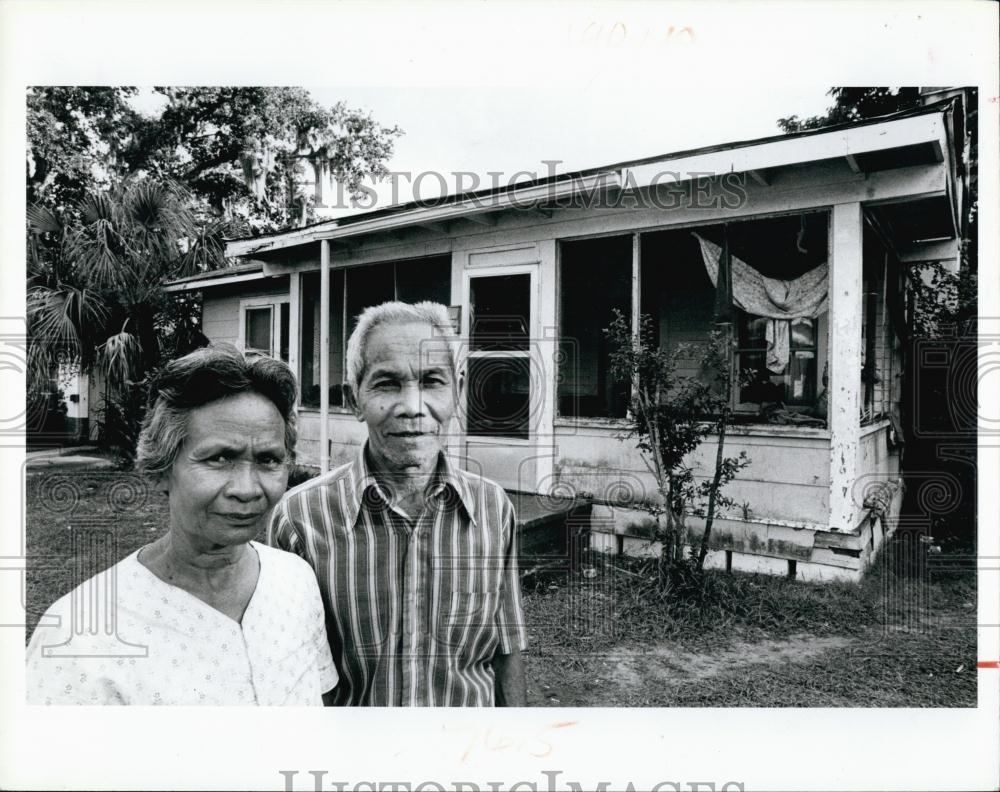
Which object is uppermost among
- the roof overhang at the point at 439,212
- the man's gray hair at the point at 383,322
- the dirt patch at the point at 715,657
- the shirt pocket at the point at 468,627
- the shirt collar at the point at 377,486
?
the roof overhang at the point at 439,212

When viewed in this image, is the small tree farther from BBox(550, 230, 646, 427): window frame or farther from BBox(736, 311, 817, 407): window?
BBox(736, 311, 817, 407): window

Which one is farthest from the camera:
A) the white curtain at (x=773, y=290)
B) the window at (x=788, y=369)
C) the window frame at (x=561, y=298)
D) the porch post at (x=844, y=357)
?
the window at (x=788, y=369)

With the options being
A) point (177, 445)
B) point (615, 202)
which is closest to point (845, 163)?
point (615, 202)

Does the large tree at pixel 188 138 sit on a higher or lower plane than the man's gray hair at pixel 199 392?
higher

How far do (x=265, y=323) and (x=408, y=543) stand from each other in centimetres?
112

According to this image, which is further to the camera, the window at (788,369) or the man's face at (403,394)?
the window at (788,369)

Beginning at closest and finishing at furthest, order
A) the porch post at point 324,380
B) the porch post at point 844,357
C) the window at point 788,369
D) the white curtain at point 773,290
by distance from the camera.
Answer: the porch post at point 324,380
the porch post at point 844,357
the white curtain at point 773,290
the window at point 788,369

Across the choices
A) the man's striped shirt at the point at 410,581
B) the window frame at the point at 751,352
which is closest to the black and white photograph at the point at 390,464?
the man's striped shirt at the point at 410,581

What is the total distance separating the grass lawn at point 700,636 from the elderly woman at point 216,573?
0.43 m

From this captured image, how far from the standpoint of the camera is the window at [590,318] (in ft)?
10.00

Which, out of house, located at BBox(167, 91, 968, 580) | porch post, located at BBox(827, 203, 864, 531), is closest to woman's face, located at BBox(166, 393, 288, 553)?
house, located at BBox(167, 91, 968, 580)

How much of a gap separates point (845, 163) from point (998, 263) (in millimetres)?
902

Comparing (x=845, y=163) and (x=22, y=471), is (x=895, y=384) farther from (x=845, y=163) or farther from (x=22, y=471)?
(x=22, y=471)

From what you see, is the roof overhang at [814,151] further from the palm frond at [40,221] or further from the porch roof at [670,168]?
the palm frond at [40,221]
